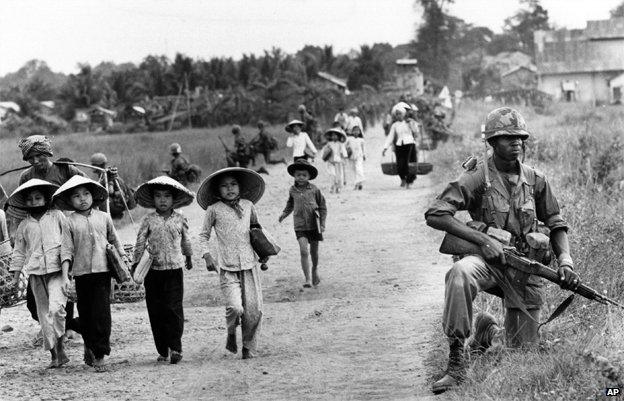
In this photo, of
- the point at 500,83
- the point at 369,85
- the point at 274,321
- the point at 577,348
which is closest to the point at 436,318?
the point at 274,321

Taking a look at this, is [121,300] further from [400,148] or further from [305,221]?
[400,148]

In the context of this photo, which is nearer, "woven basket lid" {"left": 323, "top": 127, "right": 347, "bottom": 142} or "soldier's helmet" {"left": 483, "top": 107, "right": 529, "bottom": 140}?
"soldier's helmet" {"left": 483, "top": 107, "right": 529, "bottom": 140}

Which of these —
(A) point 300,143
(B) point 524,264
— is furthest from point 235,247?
(A) point 300,143

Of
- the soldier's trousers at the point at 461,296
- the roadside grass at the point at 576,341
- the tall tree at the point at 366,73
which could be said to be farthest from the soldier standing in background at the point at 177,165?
the tall tree at the point at 366,73

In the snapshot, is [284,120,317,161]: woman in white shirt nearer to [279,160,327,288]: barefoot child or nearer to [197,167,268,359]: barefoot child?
[279,160,327,288]: barefoot child

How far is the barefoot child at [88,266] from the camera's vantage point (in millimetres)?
8641

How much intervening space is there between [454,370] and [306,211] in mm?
5317

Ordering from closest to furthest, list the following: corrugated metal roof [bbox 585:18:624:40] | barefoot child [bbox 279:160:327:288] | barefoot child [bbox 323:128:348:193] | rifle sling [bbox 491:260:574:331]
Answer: rifle sling [bbox 491:260:574:331] < barefoot child [bbox 279:160:327:288] < barefoot child [bbox 323:128:348:193] < corrugated metal roof [bbox 585:18:624:40]

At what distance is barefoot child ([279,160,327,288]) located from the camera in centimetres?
1201

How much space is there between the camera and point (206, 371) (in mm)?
8227

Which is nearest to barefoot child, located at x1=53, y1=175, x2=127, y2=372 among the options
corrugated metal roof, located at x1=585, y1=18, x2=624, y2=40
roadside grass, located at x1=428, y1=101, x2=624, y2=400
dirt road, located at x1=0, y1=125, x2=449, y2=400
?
dirt road, located at x1=0, y1=125, x2=449, y2=400

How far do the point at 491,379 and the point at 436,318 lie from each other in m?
3.13

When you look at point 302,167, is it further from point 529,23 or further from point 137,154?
point 529,23

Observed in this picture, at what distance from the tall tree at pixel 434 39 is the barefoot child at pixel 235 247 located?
87.1 meters
